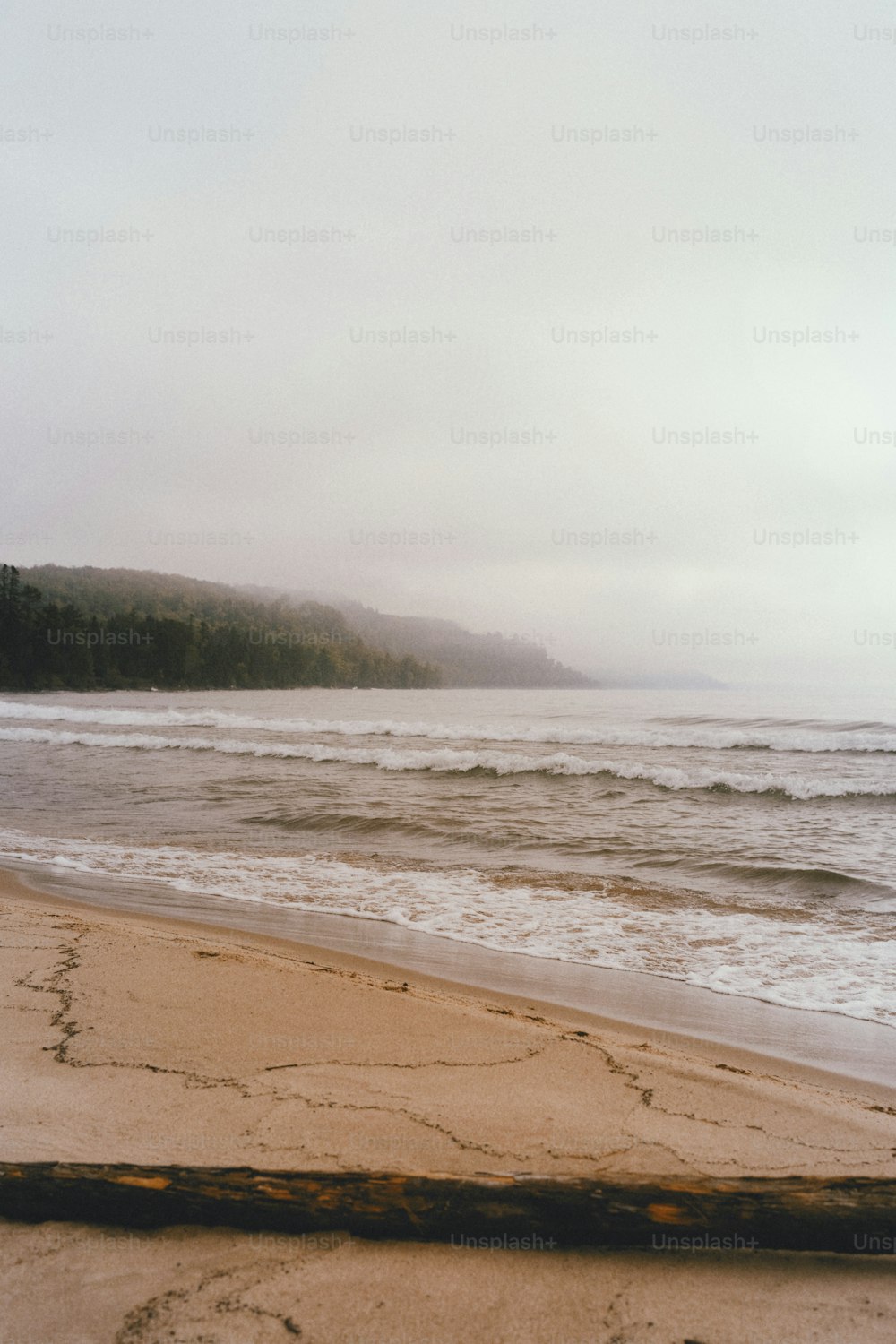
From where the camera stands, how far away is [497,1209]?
2.14m

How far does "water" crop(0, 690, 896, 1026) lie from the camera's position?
6.36m

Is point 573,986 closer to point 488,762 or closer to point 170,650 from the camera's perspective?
point 488,762

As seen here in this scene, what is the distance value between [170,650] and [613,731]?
72419 millimetres

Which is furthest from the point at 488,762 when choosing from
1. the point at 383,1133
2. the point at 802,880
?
the point at 383,1133

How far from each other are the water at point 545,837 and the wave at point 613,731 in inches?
7.5

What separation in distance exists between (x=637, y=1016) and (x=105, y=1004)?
3147 millimetres

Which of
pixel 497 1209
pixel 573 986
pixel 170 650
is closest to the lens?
pixel 497 1209

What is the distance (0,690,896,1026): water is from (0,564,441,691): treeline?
191 feet

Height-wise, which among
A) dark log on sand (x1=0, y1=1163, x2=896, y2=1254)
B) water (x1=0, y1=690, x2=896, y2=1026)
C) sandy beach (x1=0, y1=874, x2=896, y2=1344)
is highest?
dark log on sand (x1=0, y1=1163, x2=896, y2=1254)

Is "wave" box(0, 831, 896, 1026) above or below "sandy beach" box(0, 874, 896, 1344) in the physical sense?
below

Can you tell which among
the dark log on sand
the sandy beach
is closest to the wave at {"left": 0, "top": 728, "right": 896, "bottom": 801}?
the sandy beach

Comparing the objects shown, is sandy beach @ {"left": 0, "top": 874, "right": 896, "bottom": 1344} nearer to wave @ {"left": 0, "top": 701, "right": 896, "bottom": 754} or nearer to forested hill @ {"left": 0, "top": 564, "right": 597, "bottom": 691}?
wave @ {"left": 0, "top": 701, "right": 896, "bottom": 754}

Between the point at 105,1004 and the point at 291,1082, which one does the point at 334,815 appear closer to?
the point at 105,1004

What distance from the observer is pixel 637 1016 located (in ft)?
15.4
